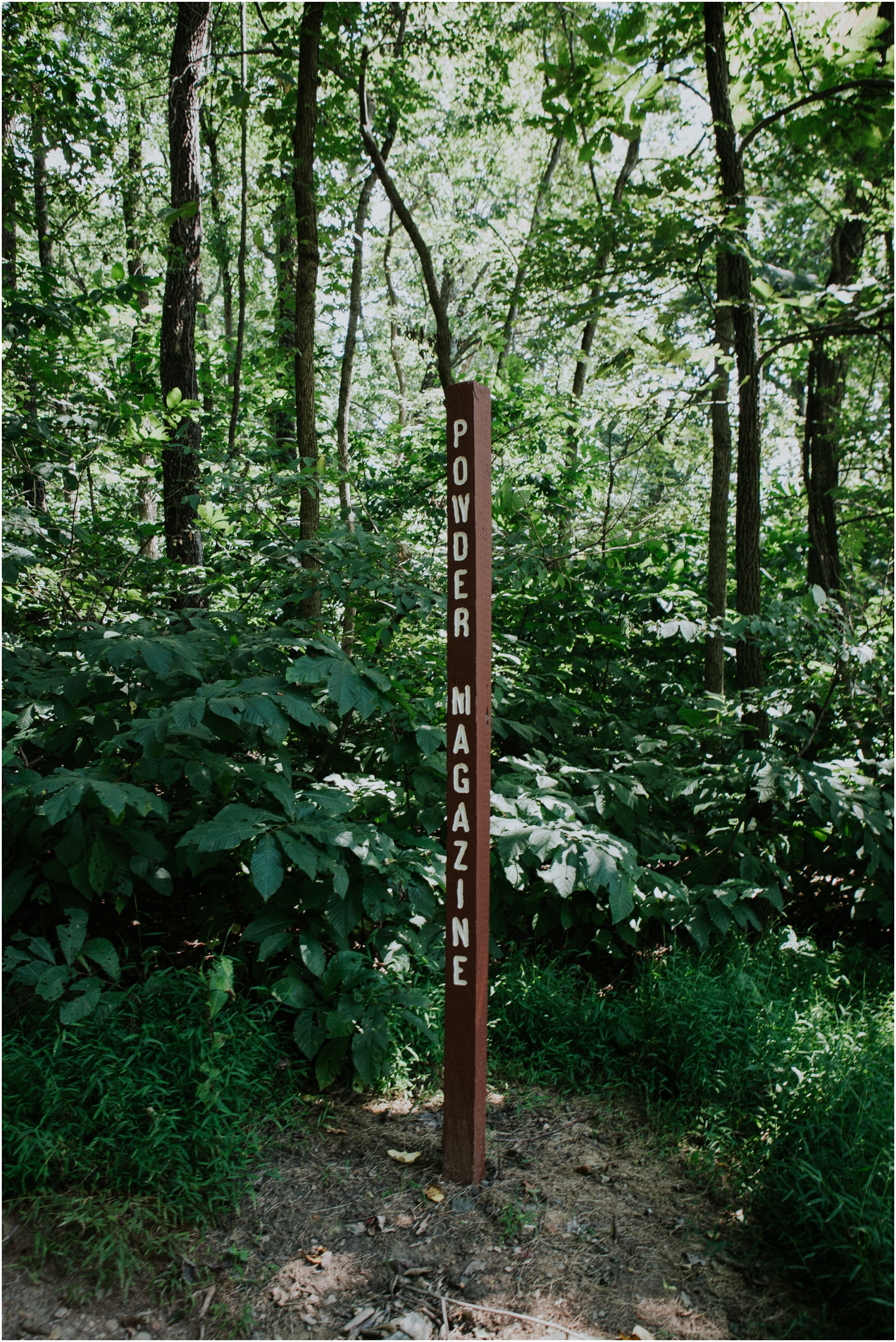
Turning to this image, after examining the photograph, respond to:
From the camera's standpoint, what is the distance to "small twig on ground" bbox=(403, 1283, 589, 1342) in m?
2.11

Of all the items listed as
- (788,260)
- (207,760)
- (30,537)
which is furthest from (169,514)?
(788,260)

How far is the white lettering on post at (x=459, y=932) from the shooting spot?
2600mm

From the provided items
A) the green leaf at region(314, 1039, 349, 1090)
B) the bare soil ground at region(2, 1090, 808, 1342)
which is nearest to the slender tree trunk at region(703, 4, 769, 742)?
the bare soil ground at region(2, 1090, 808, 1342)

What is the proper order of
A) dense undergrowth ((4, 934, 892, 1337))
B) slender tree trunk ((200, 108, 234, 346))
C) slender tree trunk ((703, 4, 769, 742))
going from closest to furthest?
dense undergrowth ((4, 934, 892, 1337)), slender tree trunk ((703, 4, 769, 742)), slender tree trunk ((200, 108, 234, 346))

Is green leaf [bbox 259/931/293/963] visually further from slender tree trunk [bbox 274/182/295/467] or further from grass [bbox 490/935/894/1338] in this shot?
slender tree trunk [bbox 274/182/295/467]

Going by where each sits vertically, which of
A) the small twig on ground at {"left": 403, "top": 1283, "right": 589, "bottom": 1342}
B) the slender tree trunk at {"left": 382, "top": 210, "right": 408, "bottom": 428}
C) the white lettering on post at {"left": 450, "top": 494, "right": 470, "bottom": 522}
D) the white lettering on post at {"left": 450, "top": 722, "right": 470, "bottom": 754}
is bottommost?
the small twig on ground at {"left": 403, "top": 1283, "right": 589, "bottom": 1342}

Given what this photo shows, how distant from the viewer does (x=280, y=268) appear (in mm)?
9016

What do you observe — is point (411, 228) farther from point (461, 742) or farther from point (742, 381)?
point (461, 742)

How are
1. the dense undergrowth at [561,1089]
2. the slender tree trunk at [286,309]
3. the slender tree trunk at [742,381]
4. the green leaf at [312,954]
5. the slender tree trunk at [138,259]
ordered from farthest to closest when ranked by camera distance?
the slender tree trunk at [138,259]
the slender tree trunk at [286,309]
the slender tree trunk at [742,381]
the green leaf at [312,954]
the dense undergrowth at [561,1089]

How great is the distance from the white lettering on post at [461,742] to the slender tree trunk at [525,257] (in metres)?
3.19

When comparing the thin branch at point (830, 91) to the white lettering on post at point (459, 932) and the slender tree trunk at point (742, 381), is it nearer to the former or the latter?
the slender tree trunk at point (742, 381)

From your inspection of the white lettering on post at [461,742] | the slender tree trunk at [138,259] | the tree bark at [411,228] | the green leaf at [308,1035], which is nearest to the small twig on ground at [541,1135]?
the green leaf at [308,1035]

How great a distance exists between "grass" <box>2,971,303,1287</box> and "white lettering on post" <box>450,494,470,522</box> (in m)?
1.87

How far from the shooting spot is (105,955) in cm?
268
